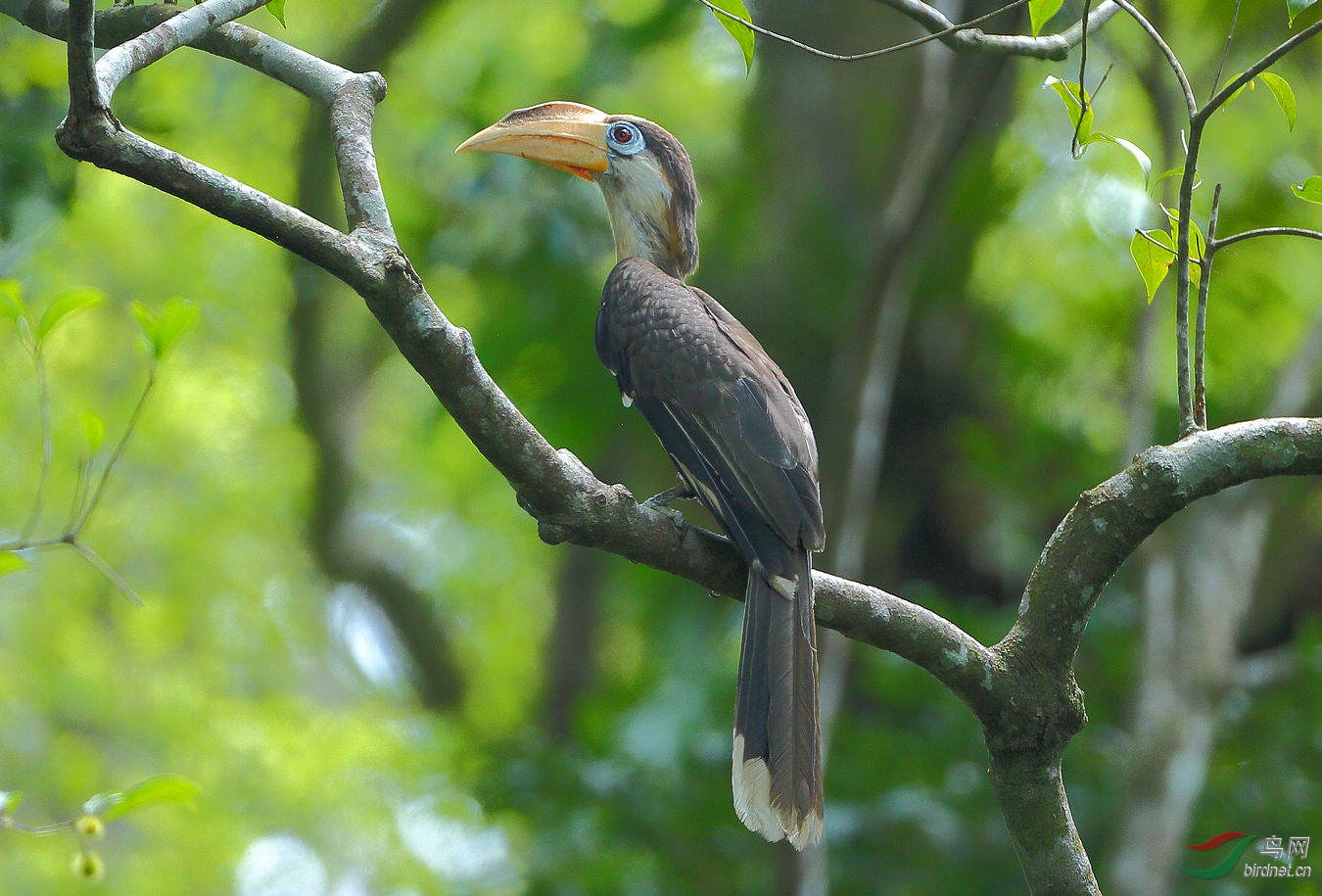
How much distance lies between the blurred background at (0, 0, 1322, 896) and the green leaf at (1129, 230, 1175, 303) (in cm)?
219

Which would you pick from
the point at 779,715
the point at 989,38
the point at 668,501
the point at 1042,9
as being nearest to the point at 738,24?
the point at 1042,9

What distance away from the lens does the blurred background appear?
17.0 ft

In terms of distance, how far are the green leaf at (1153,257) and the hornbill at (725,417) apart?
89 cm

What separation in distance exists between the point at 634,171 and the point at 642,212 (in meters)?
0.14

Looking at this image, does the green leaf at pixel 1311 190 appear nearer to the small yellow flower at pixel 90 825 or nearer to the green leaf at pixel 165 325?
the green leaf at pixel 165 325

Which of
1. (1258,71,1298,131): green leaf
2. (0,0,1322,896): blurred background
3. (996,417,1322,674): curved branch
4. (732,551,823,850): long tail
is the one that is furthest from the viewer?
(0,0,1322,896): blurred background

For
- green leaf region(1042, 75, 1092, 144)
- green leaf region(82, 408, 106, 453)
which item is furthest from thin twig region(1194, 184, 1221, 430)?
green leaf region(82, 408, 106, 453)

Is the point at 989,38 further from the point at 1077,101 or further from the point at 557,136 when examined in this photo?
the point at 557,136

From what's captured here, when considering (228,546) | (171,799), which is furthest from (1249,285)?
(228,546)

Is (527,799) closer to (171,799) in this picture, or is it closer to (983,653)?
(171,799)

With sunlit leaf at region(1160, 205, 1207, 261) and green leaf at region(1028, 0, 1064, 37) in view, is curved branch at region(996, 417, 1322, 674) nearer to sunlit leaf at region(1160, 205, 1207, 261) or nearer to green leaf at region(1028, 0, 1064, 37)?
sunlit leaf at region(1160, 205, 1207, 261)

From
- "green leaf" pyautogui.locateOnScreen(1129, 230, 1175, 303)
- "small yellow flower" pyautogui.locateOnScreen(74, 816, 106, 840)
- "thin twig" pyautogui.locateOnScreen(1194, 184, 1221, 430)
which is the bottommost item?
"small yellow flower" pyautogui.locateOnScreen(74, 816, 106, 840)

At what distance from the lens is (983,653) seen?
2342 millimetres

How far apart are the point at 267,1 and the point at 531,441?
1000 millimetres
